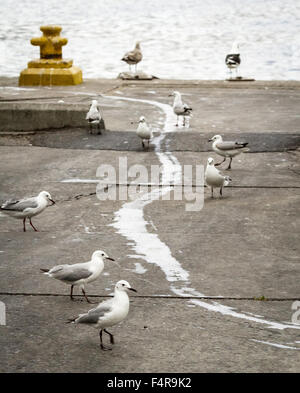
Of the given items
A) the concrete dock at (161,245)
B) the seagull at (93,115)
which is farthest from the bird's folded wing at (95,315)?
the seagull at (93,115)

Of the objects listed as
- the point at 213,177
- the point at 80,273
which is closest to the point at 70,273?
the point at 80,273

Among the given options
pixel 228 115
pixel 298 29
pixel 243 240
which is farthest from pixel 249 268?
pixel 298 29

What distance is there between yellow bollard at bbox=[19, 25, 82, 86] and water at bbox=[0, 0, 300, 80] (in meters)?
10.2

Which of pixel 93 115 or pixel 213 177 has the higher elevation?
pixel 93 115

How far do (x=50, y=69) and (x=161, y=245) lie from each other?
459 inches

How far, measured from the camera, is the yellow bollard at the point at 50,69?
19.0 metres

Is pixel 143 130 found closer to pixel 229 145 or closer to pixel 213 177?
pixel 229 145

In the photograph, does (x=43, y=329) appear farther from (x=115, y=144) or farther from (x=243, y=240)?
(x=115, y=144)

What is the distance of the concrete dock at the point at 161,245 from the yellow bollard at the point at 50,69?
4.39 m

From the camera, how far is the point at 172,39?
50.2m

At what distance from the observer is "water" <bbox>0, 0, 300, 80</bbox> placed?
112 ft

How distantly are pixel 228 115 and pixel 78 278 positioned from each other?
9130mm

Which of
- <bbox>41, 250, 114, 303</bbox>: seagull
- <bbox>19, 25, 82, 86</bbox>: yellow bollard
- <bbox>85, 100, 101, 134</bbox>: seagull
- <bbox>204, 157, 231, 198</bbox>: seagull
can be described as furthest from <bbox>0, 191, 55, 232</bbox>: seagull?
<bbox>19, 25, 82, 86</bbox>: yellow bollard

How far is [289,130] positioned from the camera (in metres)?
13.8
